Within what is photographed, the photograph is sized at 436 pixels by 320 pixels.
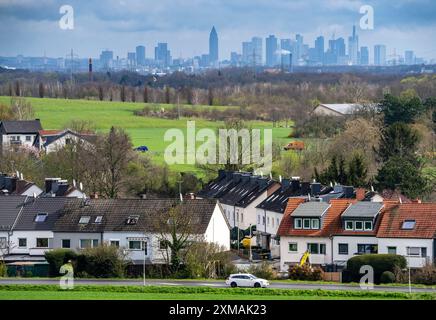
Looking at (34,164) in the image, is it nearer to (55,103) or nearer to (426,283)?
(426,283)

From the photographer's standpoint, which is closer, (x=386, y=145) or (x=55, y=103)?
(x=386, y=145)

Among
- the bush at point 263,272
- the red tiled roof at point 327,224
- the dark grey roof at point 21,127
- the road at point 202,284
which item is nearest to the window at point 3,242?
the road at point 202,284

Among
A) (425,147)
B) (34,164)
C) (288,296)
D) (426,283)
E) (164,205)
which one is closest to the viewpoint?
(288,296)

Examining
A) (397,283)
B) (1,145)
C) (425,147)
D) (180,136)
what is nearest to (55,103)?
(180,136)

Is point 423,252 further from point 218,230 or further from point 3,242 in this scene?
point 3,242

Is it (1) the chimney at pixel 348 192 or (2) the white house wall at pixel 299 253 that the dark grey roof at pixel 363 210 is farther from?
(1) the chimney at pixel 348 192

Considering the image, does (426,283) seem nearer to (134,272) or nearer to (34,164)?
(134,272)

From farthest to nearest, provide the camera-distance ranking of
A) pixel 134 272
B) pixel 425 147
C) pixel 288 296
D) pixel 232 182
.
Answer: pixel 425 147, pixel 232 182, pixel 134 272, pixel 288 296
